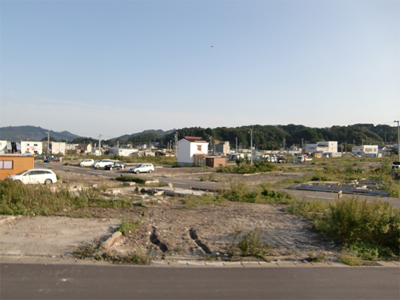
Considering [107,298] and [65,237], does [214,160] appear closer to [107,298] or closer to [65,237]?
[65,237]

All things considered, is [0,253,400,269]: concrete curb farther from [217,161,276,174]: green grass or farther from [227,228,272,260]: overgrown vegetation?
[217,161,276,174]: green grass

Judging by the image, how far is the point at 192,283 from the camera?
5.65 m

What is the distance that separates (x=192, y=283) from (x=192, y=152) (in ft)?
173

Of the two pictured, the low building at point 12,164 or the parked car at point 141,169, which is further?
the parked car at point 141,169

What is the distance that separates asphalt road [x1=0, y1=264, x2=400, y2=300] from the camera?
5129 millimetres

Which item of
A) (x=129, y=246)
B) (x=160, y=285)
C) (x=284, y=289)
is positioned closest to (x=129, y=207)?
(x=129, y=246)

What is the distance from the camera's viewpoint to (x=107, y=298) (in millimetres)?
4906

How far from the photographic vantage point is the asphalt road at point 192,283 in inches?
202

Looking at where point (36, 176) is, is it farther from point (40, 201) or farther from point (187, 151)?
point (187, 151)

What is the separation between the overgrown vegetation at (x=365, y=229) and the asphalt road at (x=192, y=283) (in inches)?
45.2

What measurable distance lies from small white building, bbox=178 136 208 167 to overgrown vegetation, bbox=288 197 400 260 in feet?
158

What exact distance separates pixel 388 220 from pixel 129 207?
32.8 feet

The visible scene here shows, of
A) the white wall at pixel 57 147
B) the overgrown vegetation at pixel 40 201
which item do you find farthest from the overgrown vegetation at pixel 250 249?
the white wall at pixel 57 147

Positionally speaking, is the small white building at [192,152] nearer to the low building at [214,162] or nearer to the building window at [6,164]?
the low building at [214,162]
